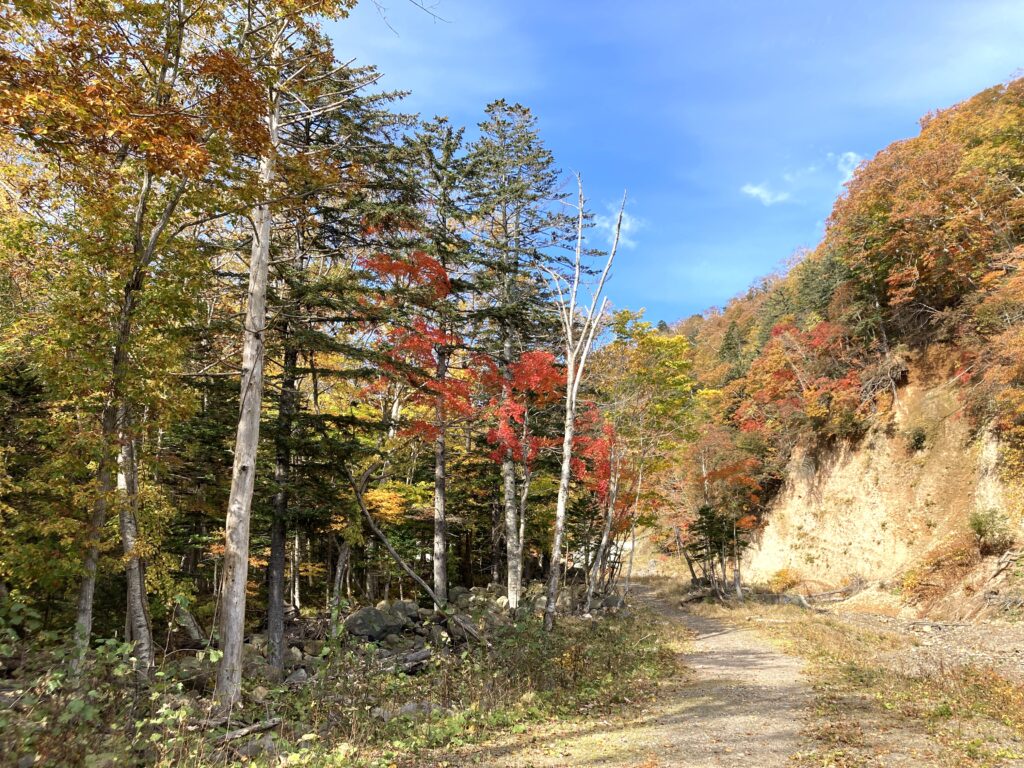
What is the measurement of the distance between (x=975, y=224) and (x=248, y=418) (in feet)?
92.6

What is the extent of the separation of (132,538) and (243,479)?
2.21m

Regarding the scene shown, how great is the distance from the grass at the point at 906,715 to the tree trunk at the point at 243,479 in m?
7.69

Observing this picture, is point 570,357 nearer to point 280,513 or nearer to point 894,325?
point 280,513

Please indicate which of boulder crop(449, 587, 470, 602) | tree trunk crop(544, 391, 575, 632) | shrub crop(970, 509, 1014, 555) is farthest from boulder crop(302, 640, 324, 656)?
shrub crop(970, 509, 1014, 555)

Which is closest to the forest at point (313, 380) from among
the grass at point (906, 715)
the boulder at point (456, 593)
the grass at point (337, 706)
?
the grass at point (337, 706)

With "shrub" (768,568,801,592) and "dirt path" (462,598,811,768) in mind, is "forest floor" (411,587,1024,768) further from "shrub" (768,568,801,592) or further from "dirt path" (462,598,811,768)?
"shrub" (768,568,801,592)

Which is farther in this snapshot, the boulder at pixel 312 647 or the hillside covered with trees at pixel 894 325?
the hillside covered with trees at pixel 894 325

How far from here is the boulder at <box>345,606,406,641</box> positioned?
47.7 ft

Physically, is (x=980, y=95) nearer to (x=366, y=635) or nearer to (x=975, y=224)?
(x=975, y=224)

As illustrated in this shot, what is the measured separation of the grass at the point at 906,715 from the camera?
18.7 feet

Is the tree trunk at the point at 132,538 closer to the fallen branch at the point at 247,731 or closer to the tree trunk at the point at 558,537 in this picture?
the fallen branch at the point at 247,731

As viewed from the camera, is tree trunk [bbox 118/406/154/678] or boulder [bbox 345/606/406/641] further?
boulder [bbox 345/606/406/641]

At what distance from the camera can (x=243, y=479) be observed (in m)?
8.69

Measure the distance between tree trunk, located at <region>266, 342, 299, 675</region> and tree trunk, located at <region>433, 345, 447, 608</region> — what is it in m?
4.91
